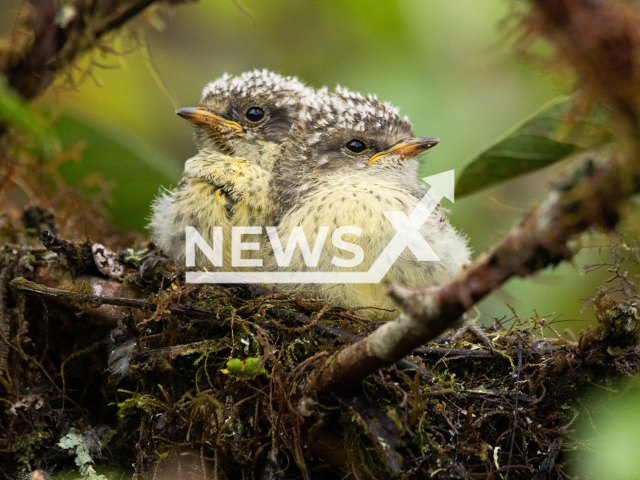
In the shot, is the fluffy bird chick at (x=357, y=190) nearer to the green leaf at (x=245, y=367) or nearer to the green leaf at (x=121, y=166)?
the green leaf at (x=245, y=367)

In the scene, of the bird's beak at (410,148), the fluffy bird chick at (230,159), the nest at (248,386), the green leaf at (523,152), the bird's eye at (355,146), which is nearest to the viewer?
the green leaf at (523,152)

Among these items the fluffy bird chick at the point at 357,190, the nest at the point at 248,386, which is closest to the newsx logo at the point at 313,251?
the fluffy bird chick at the point at 357,190

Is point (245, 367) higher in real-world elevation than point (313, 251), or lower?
lower

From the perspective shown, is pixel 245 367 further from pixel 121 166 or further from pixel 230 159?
pixel 121 166

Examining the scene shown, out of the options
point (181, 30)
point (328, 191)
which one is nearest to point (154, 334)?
point (328, 191)

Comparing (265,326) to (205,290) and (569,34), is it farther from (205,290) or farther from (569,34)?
(569,34)

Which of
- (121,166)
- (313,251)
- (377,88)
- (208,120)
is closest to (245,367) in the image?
(313,251)

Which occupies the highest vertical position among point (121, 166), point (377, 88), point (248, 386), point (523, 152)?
point (377, 88)
